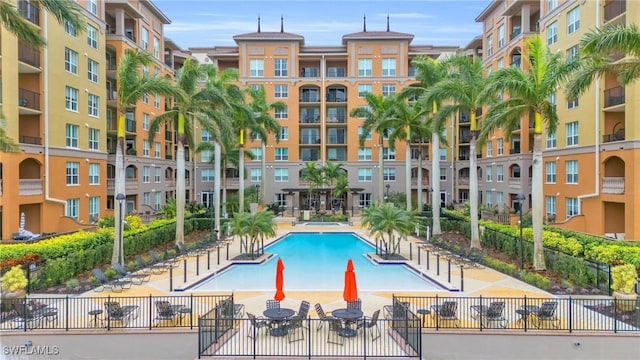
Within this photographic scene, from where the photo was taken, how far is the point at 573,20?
32.6m

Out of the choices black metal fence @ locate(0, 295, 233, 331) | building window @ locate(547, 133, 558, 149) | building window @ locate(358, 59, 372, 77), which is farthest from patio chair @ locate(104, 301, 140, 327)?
building window @ locate(358, 59, 372, 77)

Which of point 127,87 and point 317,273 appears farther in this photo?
point 317,273

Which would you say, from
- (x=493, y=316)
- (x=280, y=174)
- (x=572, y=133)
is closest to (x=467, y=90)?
(x=572, y=133)

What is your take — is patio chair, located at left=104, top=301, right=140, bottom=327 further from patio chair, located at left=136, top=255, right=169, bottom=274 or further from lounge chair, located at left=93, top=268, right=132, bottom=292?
patio chair, located at left=136, top=255, right=169, bottom=274

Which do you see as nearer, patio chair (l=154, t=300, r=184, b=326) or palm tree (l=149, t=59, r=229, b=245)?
patio chair (l=154, t=300, r=184, b=326)

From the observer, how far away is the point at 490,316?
42.3ft

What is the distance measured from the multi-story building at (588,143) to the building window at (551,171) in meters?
0.08

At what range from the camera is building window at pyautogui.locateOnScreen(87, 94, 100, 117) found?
34.8 meters

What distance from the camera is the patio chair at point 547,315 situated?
13.0 metres

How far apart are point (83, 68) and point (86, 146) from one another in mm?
6267

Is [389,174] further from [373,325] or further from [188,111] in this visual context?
[373,325]

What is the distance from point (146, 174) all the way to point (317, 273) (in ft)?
95.2

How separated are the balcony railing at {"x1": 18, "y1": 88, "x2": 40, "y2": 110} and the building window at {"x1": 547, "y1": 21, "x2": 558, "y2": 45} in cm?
4030

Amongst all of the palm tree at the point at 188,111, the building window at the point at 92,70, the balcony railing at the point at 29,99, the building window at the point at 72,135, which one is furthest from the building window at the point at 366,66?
the balcony railing at the point at 29,99
